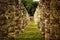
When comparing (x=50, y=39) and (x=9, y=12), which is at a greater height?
(x=9, y=12)

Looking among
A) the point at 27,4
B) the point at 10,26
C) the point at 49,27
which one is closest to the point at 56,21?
the point at 49,27

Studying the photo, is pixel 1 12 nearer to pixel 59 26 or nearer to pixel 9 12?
pixel 9 12

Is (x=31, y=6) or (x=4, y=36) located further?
(x=31, y=6)

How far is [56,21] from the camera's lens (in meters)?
7.48

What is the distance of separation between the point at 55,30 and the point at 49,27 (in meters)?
0.69

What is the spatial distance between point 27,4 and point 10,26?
30.5 meters

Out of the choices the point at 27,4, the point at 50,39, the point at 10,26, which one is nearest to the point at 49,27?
the point at 50,39

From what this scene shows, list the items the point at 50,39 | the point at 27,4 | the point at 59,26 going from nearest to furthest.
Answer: the point at 59,26 → the point at 50,39 → the point at 27,4

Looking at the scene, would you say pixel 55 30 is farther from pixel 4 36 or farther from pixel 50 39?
pixel 4 36

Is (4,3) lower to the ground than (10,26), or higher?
Answer: higher

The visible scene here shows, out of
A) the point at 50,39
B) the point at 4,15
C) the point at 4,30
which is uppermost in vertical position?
the point at 4,15

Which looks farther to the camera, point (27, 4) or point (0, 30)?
point (27, 4)

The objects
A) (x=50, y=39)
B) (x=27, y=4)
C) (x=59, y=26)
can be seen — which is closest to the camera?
(x=59, y=26)

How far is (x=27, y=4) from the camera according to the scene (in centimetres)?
3831
